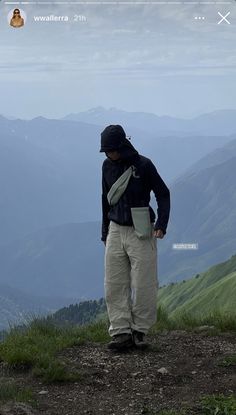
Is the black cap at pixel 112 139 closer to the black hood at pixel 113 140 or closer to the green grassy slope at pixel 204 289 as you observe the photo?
the black hood at pixel 113 140

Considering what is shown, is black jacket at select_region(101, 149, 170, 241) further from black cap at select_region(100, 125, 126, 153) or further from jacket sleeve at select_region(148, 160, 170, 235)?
black cap at select_region(100, 125, 126, 153)

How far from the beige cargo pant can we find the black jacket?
205mm

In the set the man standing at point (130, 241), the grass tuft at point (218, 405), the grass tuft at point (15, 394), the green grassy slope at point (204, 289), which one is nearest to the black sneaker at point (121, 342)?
the man standing at point (130, 241)

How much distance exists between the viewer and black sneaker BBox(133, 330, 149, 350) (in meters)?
7.51

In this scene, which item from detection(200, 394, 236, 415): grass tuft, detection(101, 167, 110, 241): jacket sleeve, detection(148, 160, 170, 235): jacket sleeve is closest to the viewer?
detection(200, 394, 236, 415): grass tuft

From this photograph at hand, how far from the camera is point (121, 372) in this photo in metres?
6.73

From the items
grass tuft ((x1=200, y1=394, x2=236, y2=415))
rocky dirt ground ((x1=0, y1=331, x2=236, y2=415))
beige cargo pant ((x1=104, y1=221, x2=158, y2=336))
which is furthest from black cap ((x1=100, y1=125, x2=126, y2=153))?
grass tuft ((x1=200, y1=394, x2=236, y2=415))

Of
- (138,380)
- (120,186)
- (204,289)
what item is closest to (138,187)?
(120,186)

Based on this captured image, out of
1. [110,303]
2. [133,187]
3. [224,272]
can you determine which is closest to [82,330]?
[110,303]

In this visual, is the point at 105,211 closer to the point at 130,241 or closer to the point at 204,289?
the point at 130,241

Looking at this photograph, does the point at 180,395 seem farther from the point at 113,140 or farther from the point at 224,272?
the point at 224,272

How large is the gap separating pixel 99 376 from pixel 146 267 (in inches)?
55.3

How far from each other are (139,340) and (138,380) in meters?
1.13

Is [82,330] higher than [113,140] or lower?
lower
